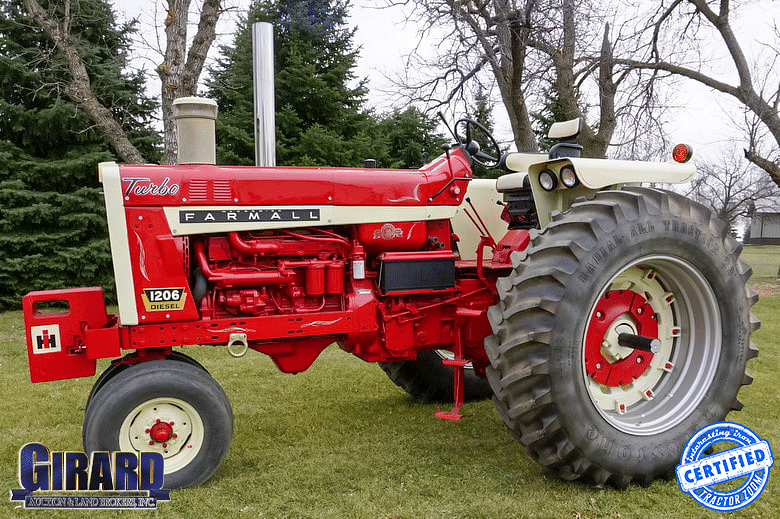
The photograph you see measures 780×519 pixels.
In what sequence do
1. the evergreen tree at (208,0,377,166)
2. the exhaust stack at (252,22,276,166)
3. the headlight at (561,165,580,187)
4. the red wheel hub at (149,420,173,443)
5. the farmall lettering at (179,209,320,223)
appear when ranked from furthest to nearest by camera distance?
the evergreen tree at (208,0,377,166), the exhaust stack at (252,22,276,166), the headlight at (561,165,580,187), the farmall lettering at (179,209,320,223), the red wheel hub at (149,420,173,443)

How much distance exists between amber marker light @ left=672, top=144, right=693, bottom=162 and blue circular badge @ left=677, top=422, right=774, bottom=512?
4.86ft

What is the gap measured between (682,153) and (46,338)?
360cm

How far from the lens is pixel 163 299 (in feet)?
10.0

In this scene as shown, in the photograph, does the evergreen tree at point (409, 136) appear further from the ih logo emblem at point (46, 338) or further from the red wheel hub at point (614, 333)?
the ih logo emblem at point (46, 338)

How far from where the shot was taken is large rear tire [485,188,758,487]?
284 cm

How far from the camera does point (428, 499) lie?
2.91 m

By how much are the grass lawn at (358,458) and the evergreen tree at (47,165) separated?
4.54m

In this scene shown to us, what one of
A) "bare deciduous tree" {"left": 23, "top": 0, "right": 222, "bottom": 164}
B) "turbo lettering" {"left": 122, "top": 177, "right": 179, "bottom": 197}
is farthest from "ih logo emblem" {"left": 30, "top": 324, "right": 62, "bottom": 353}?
"bare deciduous tree" {"left": 23, "top": 0, "right": 222, "bottom": 164}

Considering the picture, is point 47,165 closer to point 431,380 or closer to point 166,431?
point 431,380

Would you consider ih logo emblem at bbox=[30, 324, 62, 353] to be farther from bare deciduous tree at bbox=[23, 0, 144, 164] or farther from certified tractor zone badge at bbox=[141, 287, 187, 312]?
bare deciduous tree at bbox=[23, 0, 144, 164]

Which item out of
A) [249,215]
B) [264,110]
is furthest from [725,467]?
[264,110]

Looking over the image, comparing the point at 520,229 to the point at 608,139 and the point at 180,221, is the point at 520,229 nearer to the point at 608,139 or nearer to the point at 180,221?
the point at 180,221

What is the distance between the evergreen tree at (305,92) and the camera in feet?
33.8

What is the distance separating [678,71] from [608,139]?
2579mm
